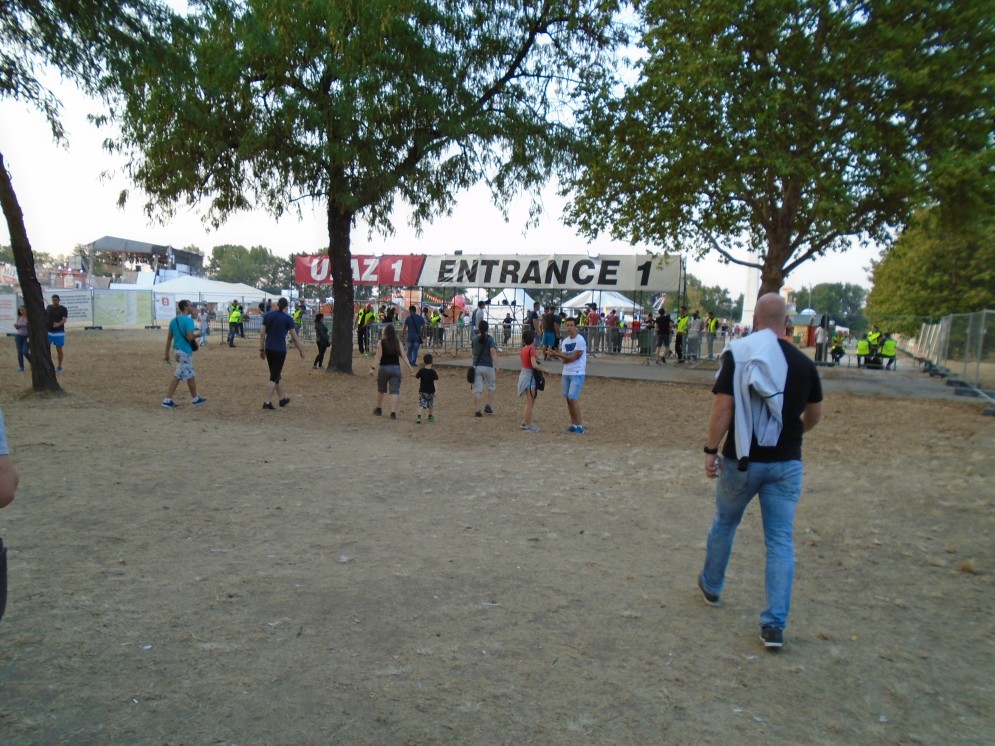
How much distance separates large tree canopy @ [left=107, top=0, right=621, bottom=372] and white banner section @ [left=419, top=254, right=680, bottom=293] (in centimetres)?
862

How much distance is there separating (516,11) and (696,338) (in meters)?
14.1

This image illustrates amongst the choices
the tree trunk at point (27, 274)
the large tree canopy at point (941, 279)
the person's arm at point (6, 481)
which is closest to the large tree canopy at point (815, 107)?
the tree trunk at point (27, 274)

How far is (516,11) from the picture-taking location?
56.2 feet

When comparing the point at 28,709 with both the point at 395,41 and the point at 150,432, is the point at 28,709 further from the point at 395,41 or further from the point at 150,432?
the point at 395,41

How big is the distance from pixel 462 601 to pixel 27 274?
414 inches

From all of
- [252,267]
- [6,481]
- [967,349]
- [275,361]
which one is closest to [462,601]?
[6,481]

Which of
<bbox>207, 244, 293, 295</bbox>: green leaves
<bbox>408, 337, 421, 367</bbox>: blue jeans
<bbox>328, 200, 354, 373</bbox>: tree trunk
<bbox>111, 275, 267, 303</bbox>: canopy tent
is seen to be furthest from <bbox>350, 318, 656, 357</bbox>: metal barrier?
<bbox>207, 244, 293, 295</bbox>: green leaves

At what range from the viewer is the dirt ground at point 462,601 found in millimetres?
3254

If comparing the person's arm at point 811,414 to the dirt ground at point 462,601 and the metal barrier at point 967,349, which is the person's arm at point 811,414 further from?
the metal barrier at point 967,349

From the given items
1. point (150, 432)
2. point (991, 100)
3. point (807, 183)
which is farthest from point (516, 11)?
point (150, 432)

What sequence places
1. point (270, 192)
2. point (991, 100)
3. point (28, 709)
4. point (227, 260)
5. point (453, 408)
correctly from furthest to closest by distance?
point (227, 260) → point (270, 192) → point (991, 100) → point (453, 408) → point (28, 709)

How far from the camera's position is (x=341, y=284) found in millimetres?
18422

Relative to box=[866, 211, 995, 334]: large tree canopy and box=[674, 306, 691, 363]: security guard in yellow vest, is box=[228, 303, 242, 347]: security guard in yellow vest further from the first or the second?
box=[866, 211, 995, 334]: large tree canopy

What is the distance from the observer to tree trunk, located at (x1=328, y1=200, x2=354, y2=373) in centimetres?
1791
